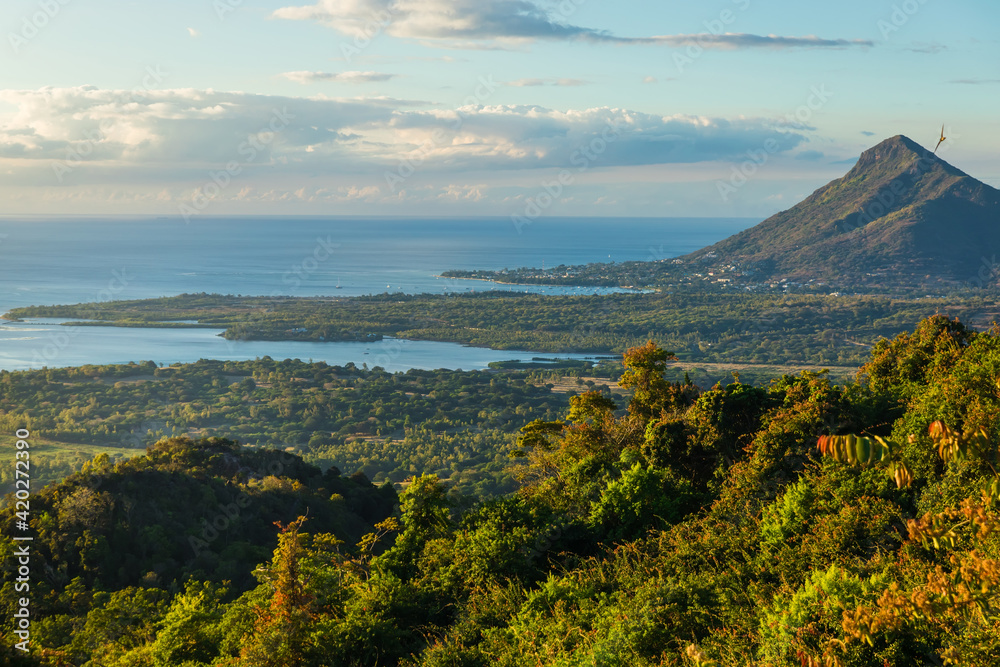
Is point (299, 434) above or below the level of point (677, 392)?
below

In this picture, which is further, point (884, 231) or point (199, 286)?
point (884, 231)

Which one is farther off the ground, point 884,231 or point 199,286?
point 884,231

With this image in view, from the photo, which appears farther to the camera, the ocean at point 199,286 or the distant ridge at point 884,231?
the distant ridge at point 884,231

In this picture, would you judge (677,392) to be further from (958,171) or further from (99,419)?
(958,171)

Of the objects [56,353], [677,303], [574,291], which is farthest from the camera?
[574,291]

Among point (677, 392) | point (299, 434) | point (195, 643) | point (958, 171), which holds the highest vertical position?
point (958, 171)

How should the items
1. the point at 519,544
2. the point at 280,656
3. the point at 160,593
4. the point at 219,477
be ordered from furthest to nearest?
Result: 1. the point at 219,477
2. the point at 160,593
3. the point at 519,544
4. the point at 280,656

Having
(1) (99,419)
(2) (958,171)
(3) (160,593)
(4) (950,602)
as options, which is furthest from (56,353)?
(2) (958,171)

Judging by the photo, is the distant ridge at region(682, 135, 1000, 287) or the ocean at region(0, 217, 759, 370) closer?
the ocean at region(0, 217, 759, 370)
